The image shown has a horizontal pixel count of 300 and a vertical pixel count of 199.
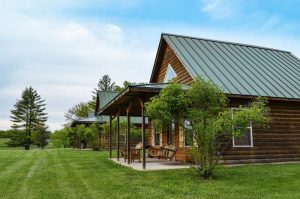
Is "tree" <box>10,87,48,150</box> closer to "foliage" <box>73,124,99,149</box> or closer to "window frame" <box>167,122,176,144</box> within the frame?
"foliage" <box>73,124,99,149</box>

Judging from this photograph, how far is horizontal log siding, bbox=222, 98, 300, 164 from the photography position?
14.8 metres

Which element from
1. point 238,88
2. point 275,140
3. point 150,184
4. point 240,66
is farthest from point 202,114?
point 240,66

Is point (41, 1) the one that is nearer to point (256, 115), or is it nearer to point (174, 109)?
point (174, 109)

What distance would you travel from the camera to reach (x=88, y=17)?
52.8 feet

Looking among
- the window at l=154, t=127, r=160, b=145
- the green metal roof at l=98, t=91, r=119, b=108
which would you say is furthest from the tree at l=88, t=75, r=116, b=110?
the window at l=154, t=127, r=160, b=145

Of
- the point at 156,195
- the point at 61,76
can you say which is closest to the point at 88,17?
the point at 156,195

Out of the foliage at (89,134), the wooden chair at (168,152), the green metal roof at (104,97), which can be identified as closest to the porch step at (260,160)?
the wooden chair at (168,152)

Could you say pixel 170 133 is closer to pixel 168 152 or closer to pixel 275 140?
pixel 168 152

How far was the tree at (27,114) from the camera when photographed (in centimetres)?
6512

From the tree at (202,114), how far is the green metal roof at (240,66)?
3919 millimetres

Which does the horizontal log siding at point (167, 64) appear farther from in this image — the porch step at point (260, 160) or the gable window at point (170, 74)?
the porch step at point (260, 160)

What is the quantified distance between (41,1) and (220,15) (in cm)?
893

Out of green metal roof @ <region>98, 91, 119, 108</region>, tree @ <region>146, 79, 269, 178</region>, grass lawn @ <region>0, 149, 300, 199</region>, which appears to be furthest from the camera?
green metal roof @ <region>98, 91, 119, 108</region>

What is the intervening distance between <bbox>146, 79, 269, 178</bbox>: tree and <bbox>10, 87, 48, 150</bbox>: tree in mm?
56283
